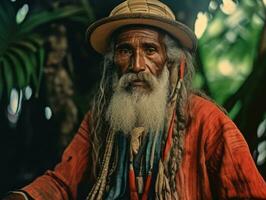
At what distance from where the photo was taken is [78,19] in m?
3.18

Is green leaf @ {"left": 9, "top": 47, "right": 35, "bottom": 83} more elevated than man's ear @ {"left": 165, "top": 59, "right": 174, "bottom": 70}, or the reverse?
green leaf @ {"left": 9, "top": 47, "right": 35, "bottom": 83}

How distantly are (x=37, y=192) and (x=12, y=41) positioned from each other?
2.82ft

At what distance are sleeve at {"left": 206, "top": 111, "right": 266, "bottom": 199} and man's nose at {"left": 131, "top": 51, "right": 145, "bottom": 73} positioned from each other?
0.46 meters

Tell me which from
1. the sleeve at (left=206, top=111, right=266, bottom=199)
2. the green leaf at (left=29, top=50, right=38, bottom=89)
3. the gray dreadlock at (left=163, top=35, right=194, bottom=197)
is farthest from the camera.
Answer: the green leaf at (left=29, top=50, right=38, bottom=89)

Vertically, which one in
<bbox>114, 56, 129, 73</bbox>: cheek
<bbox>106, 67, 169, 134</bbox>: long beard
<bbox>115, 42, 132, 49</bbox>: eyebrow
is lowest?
<bbox>106, 67, 169, 134</bbox>: long beard

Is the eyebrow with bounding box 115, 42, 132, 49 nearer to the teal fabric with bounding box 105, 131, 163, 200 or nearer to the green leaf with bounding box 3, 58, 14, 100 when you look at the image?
the teal fabric with bounding box 105, 131, 163, 200

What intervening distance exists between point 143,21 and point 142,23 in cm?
2

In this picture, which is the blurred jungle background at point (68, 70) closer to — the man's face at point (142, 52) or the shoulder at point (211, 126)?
the shoulder at point (211, 126)

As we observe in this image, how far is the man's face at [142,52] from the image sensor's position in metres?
2.93

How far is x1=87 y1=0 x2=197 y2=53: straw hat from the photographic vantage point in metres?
2.91

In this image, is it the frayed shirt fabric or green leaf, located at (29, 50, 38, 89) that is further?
green leaf, located at (29, 50, 38, 89)

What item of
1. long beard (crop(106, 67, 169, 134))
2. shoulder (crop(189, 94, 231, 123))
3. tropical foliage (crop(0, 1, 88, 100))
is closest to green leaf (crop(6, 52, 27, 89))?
tropical foliage (crop(0, 1, 88, 100))

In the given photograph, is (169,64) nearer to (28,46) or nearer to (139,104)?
(139,104)

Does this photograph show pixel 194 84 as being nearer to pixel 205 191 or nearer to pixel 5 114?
pixel 205 191
